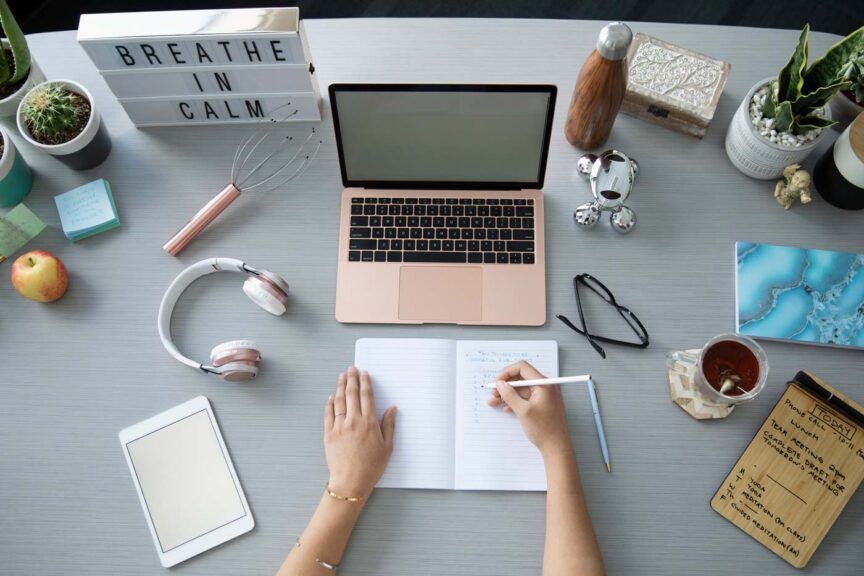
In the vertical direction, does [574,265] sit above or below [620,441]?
above

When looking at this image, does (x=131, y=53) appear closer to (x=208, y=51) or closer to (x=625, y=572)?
(x=208, y=51)

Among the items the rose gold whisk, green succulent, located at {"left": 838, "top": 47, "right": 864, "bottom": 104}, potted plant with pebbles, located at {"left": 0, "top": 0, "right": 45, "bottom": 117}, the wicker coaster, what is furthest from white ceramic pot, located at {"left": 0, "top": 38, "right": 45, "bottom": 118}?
green succulent, located at {"left": 838, "top": 47, "right": 864, "bottom": 104}

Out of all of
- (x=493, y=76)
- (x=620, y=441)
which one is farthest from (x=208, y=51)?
(x=620, y=441)

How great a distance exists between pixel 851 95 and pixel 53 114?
49.9 inches

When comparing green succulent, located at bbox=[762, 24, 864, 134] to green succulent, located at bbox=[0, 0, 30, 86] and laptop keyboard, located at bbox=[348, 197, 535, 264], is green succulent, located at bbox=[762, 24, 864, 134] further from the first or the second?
green succulent, located at bbox=[0, 0, 30, 86]

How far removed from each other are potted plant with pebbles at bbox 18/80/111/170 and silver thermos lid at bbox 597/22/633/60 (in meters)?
0.79

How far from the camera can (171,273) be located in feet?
3.18

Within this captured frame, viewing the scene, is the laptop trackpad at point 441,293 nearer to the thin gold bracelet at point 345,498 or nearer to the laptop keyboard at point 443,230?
the laptop keyboard at point 443,230

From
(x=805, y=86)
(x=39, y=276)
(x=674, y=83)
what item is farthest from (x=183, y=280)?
(x=805, y=86)

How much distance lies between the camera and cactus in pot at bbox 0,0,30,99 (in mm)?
911

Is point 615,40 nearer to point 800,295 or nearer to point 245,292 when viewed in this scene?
point 800,295

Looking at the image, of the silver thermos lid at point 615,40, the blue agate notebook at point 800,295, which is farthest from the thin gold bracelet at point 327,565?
the silver thermos lid at point 615,40

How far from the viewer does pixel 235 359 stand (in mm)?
867

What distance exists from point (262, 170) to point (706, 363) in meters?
0.76
